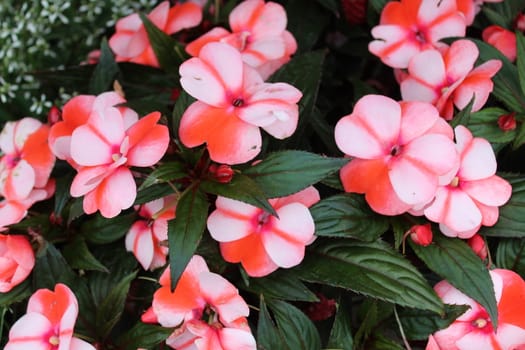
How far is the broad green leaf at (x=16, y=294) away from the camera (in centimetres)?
106

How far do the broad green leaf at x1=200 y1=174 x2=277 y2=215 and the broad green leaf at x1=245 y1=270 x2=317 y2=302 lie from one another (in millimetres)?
163

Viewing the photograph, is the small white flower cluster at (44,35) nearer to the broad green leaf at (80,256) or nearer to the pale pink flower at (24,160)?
the pale pink flower at (24,160)

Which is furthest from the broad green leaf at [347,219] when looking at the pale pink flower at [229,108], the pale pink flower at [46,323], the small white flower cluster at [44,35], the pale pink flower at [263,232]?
the small white flower cluster at [44,35]

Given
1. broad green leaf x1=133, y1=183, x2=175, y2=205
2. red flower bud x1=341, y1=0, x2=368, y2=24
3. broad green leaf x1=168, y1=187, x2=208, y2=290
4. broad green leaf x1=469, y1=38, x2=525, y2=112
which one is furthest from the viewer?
red flower bud x1=341, y1=0, x2=368, y2=24

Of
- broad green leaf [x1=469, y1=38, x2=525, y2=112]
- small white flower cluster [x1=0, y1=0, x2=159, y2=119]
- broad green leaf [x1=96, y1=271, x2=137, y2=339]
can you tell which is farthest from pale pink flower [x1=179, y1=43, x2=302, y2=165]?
small white flower cluster [x1=0, y1=0, x2=159, y2=119]

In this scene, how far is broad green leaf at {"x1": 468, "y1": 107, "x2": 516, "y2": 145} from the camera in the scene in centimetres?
102

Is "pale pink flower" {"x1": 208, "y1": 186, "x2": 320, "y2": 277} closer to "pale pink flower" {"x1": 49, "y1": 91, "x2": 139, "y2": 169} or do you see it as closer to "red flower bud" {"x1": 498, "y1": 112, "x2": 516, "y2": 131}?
"pale pink flower" {"x1": 49, "y1": 91, "x2": 139, "y2": 169}

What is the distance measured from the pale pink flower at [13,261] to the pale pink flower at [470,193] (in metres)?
0.61

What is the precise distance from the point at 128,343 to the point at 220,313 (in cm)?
16

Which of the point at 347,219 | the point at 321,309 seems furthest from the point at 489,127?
the point at 321,309

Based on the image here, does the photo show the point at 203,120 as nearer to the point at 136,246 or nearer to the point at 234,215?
the point at 234,215

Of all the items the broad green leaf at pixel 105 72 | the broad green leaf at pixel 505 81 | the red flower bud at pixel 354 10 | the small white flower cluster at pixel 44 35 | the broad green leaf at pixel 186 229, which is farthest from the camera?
the small white flower cluster at pixel 44 35

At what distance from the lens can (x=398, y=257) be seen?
94 centimetres

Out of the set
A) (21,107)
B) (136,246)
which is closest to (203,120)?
(136,246)
